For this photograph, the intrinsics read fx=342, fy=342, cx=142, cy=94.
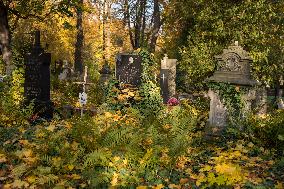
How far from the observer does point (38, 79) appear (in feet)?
36.1

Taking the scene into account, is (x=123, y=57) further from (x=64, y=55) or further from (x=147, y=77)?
(x=64, y=55)

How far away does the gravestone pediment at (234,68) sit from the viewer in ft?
30.1

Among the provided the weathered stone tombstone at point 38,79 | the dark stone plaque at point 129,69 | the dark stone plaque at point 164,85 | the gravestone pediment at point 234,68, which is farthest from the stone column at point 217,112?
the dark stone plaque at point 164,85

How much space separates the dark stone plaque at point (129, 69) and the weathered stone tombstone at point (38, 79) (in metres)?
2.31

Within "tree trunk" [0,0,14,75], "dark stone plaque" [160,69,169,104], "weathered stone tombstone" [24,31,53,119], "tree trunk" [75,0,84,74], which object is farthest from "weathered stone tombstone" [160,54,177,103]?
"tree trunk" [75,0,84,74]

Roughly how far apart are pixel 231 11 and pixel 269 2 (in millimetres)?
2168

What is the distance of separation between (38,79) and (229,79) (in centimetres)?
597

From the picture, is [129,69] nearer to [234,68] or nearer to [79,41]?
Result: [234,68]

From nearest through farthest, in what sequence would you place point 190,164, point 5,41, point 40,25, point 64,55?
point 190,164 → point 5,41 → point 40,25 → point 64,55

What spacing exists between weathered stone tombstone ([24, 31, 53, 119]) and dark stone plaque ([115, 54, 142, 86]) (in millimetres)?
2306

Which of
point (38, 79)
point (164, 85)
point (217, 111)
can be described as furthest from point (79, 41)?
point (217, 111)

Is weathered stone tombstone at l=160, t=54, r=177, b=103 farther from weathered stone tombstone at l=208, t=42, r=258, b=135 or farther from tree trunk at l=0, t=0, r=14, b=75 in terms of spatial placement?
tree trunk at l=0, t=0, r=14, b=75

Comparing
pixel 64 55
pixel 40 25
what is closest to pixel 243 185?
pixel 40 25

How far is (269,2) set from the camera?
679 inches
